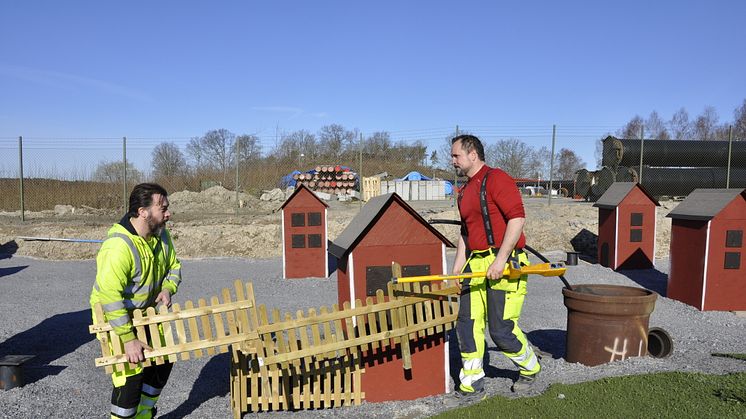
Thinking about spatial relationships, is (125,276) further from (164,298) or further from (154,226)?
(164,298)

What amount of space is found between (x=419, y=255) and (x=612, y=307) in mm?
1855

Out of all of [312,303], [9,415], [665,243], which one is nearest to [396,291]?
[9,415]

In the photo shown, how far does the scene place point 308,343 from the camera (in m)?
4.50

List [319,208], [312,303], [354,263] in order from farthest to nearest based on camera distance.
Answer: [319,208]
[312,303]
[354,263]

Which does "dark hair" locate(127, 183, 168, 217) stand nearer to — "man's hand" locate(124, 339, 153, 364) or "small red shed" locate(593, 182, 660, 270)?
"man's hand" locate(124, 339, 153, 364)

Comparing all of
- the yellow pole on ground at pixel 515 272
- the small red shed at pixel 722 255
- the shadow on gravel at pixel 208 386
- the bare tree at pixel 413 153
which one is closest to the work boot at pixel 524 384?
the yellow pole on ground at pixel 515 272

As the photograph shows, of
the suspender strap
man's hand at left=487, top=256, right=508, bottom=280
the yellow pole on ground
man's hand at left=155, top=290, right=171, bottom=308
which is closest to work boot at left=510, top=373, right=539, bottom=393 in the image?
the yellow pole on ground

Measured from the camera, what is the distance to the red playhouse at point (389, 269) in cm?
481

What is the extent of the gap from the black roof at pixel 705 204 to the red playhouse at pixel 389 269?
5.96 metres

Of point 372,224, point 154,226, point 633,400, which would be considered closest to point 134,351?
point 154,226

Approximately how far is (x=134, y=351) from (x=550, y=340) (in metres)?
5.17

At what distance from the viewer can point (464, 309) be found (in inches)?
173

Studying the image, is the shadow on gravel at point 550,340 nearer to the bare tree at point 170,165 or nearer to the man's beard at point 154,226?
the man's beard at point 154,226

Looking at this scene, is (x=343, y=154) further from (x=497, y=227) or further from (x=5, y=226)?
(x=497, y=227)
